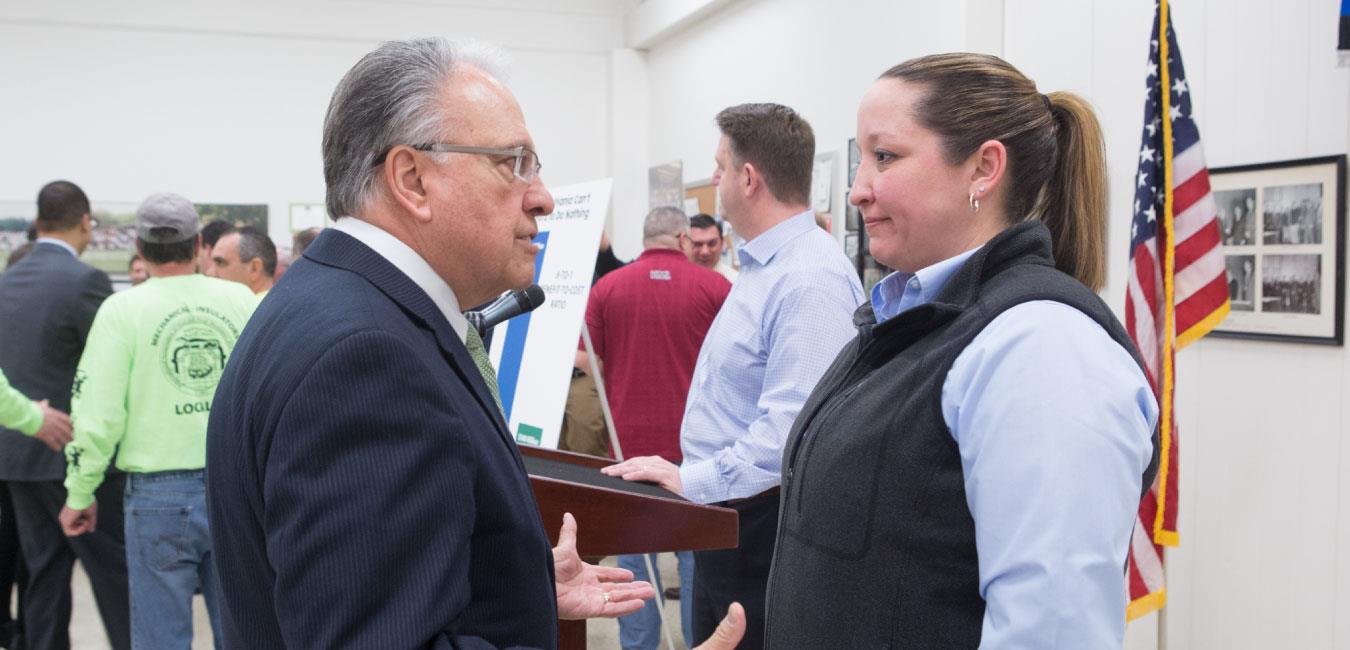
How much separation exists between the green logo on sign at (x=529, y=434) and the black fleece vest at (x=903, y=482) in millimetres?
1695

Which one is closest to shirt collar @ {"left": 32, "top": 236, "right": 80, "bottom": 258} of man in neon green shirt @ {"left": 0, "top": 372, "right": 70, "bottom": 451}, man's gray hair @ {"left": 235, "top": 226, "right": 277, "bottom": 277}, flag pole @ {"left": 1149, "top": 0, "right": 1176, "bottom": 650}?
man in neon green shirt @ {"left": 0, "top": 372, "right": 70, "bottom": 451}

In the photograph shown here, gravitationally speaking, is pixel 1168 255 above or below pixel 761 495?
above

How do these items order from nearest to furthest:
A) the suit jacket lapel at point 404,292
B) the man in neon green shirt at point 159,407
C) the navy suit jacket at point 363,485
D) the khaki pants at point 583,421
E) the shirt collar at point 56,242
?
1. the navy suit jacket at point 363,485
2. the suit jacket lapel at point 404,292
3. the man in neon green shirt at point 159,407
4. the shirt collar at point 56,242
5. the khaki pants at point 583,421

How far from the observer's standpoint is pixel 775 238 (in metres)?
2.59

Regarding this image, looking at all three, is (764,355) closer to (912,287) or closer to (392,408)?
(912,287)

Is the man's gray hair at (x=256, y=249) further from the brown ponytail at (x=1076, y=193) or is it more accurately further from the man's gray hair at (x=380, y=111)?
the brown ponytail at (x=1076, y=193)

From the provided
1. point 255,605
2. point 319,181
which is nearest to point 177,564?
point 255,605

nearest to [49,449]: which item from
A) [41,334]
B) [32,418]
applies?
[32,418]

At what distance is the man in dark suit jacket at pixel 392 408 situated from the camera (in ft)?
3.17

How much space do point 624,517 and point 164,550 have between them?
2.00m

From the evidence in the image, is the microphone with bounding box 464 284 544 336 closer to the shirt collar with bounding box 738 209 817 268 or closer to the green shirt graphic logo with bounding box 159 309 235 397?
the shirt collar with bounding box 738 209 817 268

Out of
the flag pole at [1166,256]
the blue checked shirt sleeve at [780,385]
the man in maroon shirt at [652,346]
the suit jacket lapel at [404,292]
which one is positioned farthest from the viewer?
the man in maroon shirt at [652,346]

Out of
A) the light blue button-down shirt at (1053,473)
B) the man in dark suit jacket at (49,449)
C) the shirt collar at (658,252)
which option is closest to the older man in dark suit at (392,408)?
the light blue button-down shirt at (1053,473)

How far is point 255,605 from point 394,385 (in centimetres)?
30
